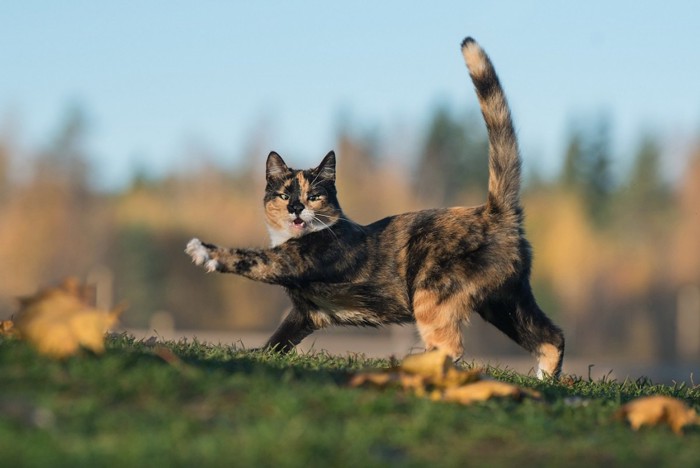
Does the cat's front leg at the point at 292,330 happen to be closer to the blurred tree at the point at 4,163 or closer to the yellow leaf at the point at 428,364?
the yellow leaf at the point at 428,364

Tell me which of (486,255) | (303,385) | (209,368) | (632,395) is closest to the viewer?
(303,385)

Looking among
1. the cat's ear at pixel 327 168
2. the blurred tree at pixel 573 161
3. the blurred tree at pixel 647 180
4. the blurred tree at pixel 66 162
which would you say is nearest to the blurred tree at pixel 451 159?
the blurred tree at pixel 573 161

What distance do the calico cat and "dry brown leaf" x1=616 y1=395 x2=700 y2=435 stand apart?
9.27ft

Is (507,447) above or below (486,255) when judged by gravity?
below

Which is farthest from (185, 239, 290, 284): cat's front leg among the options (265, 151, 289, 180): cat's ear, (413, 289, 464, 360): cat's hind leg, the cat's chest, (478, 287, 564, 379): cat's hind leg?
(478, 287, 564, 379): cat's hind leg

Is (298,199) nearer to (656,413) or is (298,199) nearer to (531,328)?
(531,328)

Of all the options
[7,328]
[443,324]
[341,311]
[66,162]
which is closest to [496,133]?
[443,324]

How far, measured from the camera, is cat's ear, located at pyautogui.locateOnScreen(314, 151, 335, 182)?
9852 mm

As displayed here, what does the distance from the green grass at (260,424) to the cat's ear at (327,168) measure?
3.99 meters

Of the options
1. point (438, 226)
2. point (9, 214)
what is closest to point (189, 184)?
point (9, 214)

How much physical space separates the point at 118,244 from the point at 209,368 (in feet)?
206

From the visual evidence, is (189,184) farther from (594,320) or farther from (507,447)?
(507,447)

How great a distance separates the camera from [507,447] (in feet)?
16.0

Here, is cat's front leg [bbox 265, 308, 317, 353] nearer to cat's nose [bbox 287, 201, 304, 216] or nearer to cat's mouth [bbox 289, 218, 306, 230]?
cat's mouth [bbox 289, 218, 306, 230]
